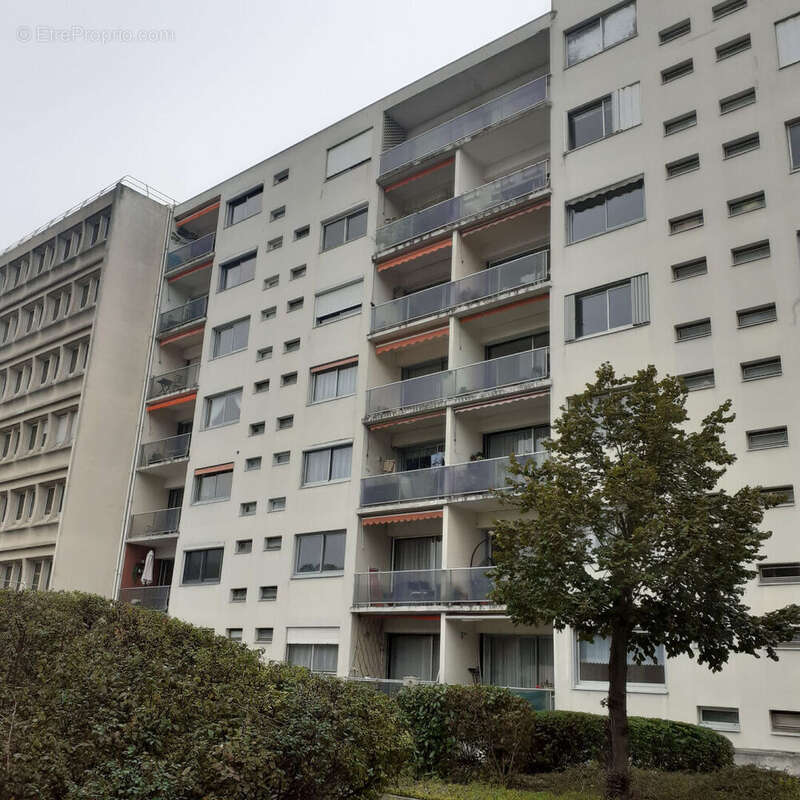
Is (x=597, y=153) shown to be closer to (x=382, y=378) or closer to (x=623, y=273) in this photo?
(x=623, y=273)

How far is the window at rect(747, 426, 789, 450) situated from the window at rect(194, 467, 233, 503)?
63.2 ft

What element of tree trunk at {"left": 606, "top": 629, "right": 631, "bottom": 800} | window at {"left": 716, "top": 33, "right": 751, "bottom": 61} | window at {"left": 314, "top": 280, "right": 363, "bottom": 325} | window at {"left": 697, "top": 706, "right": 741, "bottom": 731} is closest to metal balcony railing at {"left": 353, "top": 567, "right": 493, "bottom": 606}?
window at {"left": 697, "top": 706, "right": 741, "bottom": 731}

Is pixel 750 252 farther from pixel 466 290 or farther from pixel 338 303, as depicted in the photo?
pixel 338 303

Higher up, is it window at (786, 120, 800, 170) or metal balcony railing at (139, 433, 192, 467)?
window at (786, 120, 800, 170)

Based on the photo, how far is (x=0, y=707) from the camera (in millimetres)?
10375

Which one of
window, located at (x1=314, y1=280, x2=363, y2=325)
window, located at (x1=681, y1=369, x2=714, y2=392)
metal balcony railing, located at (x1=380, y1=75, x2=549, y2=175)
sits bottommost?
window, located at (x1=681, y1=369, x2=714, y2=392)

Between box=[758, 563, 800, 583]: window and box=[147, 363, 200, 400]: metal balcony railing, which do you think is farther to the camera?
box=[147, 363, 200, 400]: metal balcony railing

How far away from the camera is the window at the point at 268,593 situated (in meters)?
29.3

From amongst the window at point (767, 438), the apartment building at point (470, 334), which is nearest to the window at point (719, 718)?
the apartment building at point (470, 334)

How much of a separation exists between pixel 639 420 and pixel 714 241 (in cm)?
1029

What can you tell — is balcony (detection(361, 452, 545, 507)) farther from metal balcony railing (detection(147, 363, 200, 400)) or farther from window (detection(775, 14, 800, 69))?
window (detection(775, 14, 800, 69))

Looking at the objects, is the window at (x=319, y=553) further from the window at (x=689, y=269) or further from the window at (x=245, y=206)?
the window at (x=245, y=206)

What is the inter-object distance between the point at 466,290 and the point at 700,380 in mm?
9124

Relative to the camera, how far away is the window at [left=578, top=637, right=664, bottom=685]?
20.0 metres
